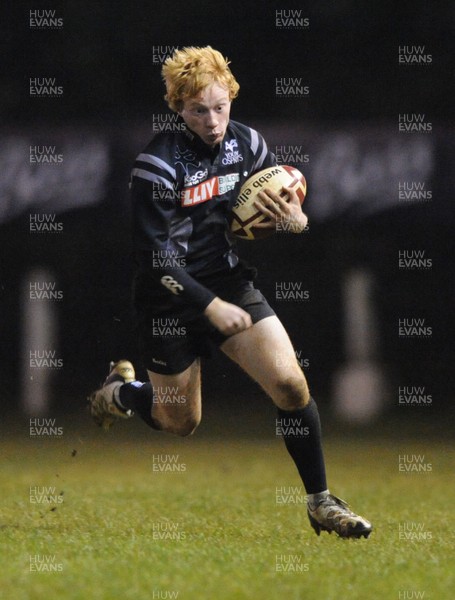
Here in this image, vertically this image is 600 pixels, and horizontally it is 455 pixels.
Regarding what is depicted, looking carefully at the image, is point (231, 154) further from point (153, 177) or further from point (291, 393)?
point (291, 393)

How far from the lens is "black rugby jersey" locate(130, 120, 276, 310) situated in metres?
6.07

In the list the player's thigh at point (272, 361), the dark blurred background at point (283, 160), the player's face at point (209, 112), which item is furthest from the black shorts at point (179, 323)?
the dark blurred background at point (283, 160)

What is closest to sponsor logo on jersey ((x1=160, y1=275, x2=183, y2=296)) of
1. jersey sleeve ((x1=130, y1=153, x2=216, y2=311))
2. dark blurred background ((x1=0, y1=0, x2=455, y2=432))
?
jersey sleeve ((x1=130, y1=153, x2=216, y2=311))

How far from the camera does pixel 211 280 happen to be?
648 cm

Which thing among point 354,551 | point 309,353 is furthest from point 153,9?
point 354,551

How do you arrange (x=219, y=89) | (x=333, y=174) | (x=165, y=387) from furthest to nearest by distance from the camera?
(x=333, y=174), (x=165, y=387), (x=219, y=89)

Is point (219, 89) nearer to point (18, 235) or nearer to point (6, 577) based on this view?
point (6, 577)

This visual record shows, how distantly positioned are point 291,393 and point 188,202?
1.08 m

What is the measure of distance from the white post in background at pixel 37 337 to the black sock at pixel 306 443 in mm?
6237

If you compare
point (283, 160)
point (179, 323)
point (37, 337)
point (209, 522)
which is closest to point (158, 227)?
point (179, 323)

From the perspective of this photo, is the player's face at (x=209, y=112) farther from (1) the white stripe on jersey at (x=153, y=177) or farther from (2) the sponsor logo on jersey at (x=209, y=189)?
(1) the white stripe on jersey at (x=153, y=177)

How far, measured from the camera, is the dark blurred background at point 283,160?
12.1m

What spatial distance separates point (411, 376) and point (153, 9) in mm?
4468

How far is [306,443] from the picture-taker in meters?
6.30
